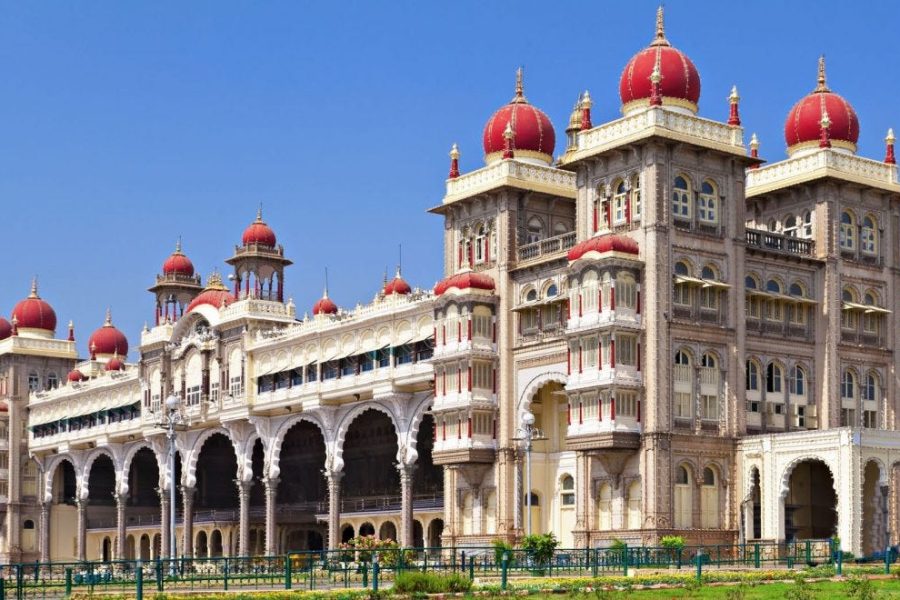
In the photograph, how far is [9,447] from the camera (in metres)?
106

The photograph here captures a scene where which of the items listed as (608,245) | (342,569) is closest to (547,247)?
(608,245)

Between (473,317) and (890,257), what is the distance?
59.3 feet

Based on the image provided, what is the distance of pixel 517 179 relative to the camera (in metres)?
63.0

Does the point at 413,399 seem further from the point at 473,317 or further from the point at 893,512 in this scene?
the point at 893,512

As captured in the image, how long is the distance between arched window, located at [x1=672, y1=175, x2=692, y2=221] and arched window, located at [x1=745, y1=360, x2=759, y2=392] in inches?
261

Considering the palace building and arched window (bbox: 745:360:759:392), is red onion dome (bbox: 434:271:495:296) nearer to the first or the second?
the palace building

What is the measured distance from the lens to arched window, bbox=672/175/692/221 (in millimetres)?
56406

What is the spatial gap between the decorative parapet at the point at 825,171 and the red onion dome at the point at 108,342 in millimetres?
59933

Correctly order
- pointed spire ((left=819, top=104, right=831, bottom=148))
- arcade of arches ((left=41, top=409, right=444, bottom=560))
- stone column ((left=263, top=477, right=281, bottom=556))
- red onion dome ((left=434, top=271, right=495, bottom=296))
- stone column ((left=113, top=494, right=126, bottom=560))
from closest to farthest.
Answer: pointed spire ((left=819, top=104, right=831, bottom=148))
red onion dome ((left=434, top=271, right=495, bottom=296))
arcade of arches ((left=41, top=409, right=444, bottom=560))
stone column ((left=263, top=477, right=281, bottom=556))
stone column ((left=113, top=494, right=126, bottom=560))

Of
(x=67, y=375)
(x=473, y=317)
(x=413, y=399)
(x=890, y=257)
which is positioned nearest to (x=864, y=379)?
(x=890, y=257)

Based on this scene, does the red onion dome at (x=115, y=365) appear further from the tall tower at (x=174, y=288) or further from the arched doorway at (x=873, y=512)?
the arched doorway at (x=873, y=512)

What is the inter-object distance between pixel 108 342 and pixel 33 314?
19.1 ft

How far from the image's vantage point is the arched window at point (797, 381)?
59656 millimetres

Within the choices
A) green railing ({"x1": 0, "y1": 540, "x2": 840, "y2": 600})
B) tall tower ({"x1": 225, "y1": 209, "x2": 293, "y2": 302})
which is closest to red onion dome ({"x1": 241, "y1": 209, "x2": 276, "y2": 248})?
tall tower ({"x1": 225, "y1": 209, "x2": 293, "y2": 302})
